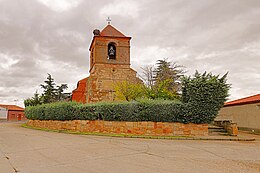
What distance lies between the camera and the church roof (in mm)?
26906

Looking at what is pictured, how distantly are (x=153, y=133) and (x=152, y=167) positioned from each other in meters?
8.73

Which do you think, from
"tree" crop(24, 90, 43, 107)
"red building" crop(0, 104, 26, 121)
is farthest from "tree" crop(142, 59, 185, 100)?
"red building" crop(0, 104, 26, 121)

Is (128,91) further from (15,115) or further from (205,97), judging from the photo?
(15,115)

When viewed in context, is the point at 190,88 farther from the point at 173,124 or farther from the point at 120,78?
the point at 120,78

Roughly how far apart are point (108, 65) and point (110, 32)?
3926 millimetres

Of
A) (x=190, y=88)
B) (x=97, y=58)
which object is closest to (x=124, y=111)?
(x=190, y=88)

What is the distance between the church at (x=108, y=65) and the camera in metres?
26.2

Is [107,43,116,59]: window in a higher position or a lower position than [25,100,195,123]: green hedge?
higher

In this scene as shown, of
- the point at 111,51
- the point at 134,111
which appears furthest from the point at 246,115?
the point at 111,51

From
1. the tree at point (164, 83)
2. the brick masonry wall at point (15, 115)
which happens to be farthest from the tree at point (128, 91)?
the brick masonry wall at point (15, 115)

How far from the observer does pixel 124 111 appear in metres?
15.9

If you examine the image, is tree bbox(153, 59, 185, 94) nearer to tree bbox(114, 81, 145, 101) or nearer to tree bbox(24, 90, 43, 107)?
tree bbox(114, 81, 145, 101)

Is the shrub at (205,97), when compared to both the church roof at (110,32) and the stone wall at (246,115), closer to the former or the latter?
the stone wall at (246,115)

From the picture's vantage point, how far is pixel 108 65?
2659 centimetres
